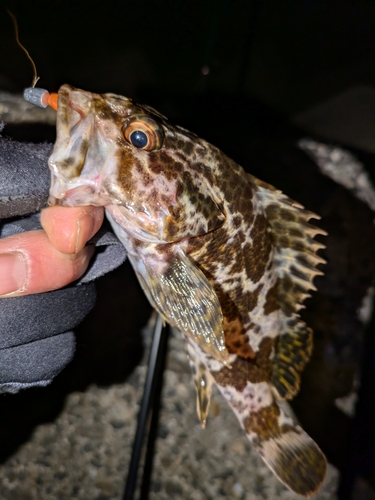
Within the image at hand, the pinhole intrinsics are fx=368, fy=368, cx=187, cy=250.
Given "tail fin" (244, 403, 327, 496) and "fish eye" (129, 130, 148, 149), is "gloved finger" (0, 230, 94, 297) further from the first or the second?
"tail fin" (244, 403, 327, 496)

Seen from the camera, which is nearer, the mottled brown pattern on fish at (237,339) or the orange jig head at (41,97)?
the orange jig head at (41,97)

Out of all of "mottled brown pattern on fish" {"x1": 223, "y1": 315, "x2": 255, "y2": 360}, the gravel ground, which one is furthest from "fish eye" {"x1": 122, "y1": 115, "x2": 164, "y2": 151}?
the gravel ground

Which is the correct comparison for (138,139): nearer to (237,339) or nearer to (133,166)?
(133,166)

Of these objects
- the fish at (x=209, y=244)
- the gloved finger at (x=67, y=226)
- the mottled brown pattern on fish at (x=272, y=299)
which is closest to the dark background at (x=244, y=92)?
the fish at (x=209, y=244)

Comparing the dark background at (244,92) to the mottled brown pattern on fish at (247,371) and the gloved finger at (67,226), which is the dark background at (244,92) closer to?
the mottled brown pattern on fish at (247,371)

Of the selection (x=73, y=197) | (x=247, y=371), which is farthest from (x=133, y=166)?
(x=247, y=371)

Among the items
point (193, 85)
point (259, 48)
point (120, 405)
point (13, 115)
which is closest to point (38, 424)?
point (120, 405)
